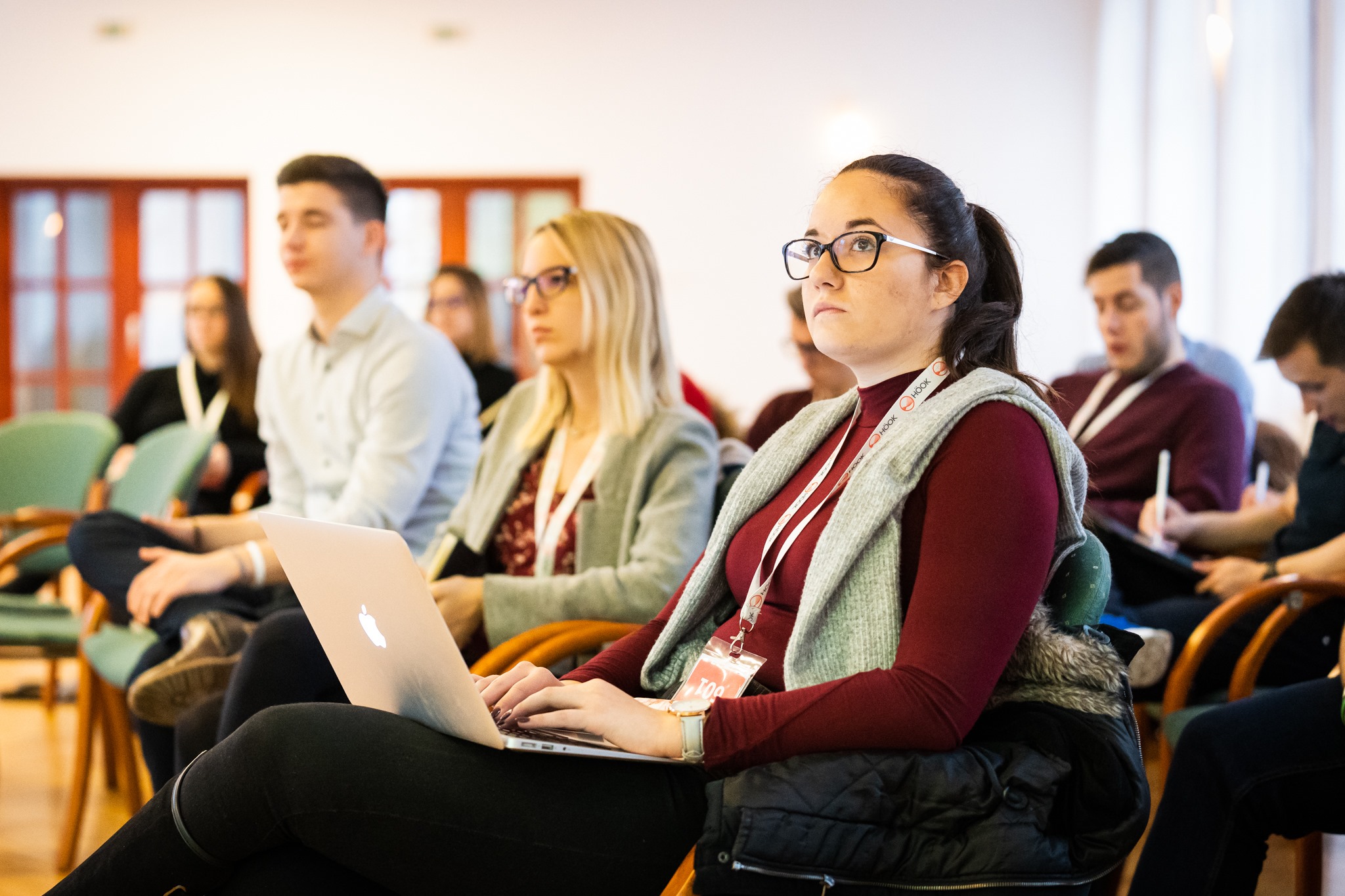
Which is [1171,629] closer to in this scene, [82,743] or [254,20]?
[82,743]

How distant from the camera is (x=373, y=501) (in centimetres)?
239

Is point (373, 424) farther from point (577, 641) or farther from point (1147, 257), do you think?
point (1147, 257)

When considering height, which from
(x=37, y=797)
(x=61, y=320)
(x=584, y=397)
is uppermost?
(x=61, y=320)

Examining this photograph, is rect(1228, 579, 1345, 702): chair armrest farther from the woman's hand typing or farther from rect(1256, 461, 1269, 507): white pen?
the woman's hand typing

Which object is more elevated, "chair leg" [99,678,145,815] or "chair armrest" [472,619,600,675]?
"chair armrest" [472,619,600,675]

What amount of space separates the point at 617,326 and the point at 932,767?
126 centimetres

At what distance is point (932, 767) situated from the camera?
1.10 meters

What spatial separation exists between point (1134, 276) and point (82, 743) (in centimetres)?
270

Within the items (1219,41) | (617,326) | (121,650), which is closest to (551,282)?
(617,326)

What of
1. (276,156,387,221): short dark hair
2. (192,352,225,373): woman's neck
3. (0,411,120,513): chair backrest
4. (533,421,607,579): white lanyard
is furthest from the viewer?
(192,352,225,373): woman's neck

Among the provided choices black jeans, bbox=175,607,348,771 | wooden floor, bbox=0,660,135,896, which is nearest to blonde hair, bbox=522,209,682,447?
black jeans, bbox=175,607,348,771

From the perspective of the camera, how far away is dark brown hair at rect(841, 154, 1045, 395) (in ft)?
4.42

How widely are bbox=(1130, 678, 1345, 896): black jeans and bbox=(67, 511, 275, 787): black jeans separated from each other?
5.37ft

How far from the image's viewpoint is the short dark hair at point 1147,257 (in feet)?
9.52
